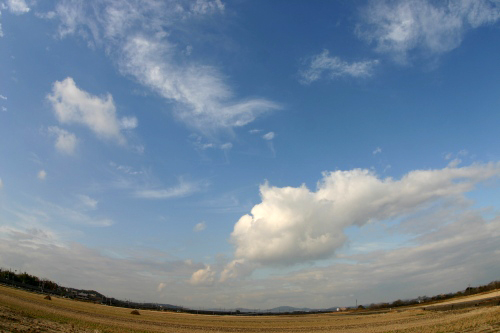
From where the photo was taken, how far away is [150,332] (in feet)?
147

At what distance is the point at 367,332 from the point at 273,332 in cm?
1628

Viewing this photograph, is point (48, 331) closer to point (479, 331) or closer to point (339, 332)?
point (339, 332)

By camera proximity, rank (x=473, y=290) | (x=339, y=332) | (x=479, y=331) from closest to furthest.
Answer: (x=479, y=331)
(x=339, y=332)
(x=473, y=290)

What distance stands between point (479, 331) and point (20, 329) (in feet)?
152

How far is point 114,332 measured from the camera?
3834cm

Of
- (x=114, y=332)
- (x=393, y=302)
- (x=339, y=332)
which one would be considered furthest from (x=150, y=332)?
(x=393, y=302)

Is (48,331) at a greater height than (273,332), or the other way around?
(48,331)

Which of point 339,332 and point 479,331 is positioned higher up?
point 479,331

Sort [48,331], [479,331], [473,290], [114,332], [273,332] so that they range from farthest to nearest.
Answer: [473,290], [273,332], [114,332], [479,331], [48,331]

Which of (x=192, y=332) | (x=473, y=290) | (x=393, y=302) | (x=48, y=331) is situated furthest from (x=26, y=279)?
(x=473, y=290)

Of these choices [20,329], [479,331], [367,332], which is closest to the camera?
[20,329]

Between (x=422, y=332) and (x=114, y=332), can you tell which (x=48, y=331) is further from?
(x=422, y=332)

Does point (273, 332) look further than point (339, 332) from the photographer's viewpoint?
Yes

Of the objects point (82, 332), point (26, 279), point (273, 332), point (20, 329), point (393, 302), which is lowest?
point (393, 302)
